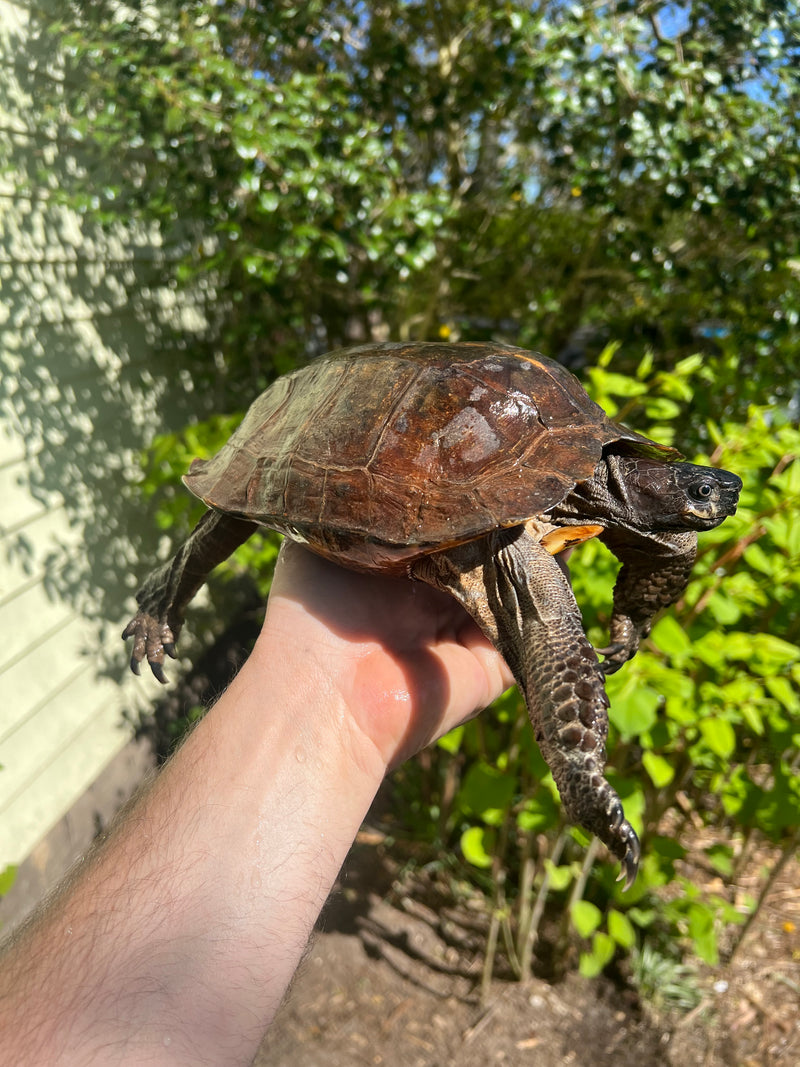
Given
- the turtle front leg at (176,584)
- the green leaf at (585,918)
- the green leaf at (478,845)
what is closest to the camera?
the turtle front leg at (176,584)

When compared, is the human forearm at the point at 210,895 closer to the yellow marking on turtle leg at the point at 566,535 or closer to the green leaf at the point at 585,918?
the yellow marking on turtle leg at the point at 566,535

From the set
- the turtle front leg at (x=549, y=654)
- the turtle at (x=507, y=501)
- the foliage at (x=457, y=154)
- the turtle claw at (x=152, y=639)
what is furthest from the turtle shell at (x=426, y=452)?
the foliage at (x=457, y=154)

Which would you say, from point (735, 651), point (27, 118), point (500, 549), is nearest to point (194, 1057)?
point (500, 549)

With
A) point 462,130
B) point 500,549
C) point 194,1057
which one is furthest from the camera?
point 462,130

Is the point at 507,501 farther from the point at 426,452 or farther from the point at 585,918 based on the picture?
the point at 585,918

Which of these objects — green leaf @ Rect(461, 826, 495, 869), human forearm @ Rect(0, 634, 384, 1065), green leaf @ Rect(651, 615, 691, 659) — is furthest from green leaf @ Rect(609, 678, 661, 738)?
green leaf @ Rect(461, 826, 495, 869)

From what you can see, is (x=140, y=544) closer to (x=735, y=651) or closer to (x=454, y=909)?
(x=454, y=909)
